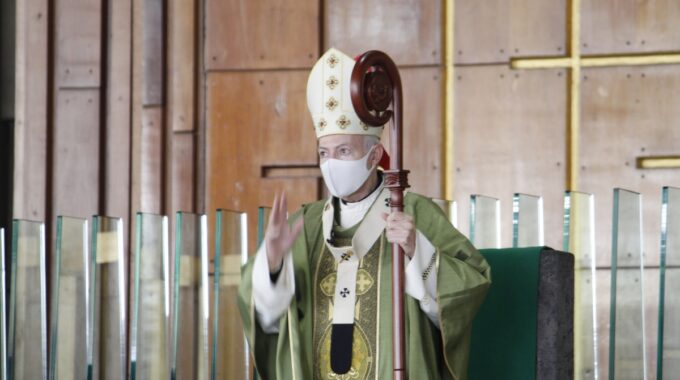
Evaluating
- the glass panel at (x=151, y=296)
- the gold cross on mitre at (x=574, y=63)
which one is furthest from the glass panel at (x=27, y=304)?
the gold cross on mitre at (x=574, y=63)

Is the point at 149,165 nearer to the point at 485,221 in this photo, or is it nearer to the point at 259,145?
the point at 259,145

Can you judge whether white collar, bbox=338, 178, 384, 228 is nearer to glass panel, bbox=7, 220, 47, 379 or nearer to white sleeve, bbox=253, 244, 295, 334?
white sleeve, bbox=253, 244, 295, 334

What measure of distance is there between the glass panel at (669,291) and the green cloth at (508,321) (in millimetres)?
935

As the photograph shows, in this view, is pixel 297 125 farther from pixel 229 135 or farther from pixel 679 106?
pixel 679 106

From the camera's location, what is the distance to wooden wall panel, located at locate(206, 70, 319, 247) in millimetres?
6910

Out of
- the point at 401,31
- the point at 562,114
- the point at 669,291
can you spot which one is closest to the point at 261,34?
the point at 401,31

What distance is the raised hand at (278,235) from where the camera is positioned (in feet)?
11.4

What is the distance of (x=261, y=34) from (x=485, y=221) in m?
2.35

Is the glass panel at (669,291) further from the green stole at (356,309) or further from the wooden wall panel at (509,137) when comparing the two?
the wooden wall panel at (509,137)

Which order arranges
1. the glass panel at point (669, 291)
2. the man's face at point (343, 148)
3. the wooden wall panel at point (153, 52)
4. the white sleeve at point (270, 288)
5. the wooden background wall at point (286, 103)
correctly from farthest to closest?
the wooden wall panel at point (153, 52) < the wooden background wall at point (286, 103) < the glass panel at point (669, 291) < the man's face at point (343, 148) < the white sleeve at point (270, 288)

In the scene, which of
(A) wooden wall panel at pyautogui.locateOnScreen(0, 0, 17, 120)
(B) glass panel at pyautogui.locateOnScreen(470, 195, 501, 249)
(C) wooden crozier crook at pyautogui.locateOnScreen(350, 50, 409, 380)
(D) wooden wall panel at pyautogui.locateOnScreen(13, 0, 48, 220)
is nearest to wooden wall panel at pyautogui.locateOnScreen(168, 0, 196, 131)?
(D) wooden wall panel at pyautogui.locateOnScreen(13, 0, 48, 220)

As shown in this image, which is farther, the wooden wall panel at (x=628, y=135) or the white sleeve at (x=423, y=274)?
the wooden wall panel at (x=628, y=135)

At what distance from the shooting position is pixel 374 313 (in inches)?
144

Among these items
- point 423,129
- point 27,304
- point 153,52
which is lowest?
point 27,304
